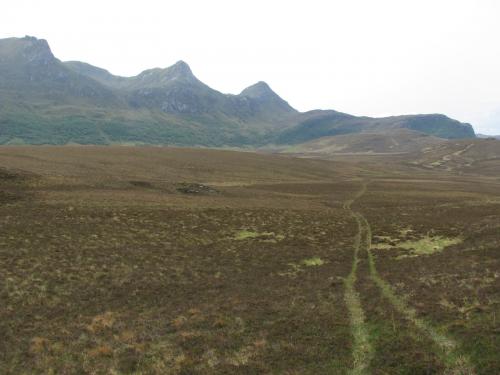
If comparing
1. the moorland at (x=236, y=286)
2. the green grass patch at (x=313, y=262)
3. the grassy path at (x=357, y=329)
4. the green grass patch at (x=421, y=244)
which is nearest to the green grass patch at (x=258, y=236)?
the moorland at (x=236, y=286)

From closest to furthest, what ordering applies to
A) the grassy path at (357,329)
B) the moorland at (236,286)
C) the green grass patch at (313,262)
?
the grassy path at (357,329), the moorland at (236,286), the green grass patch at (313,262)

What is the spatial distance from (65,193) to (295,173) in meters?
87.8

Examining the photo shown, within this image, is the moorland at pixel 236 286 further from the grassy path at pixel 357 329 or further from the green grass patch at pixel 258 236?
the green grass patch at pixel 258 236

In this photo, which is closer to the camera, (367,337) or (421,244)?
(367,337)

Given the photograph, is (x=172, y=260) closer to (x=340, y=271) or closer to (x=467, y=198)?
(x=340, y=271)

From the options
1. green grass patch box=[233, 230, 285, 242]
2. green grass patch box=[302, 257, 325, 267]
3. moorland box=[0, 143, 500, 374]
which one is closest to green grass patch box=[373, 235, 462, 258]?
moorland box=[0, 143, 500, 374]

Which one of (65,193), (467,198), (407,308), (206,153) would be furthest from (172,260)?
(206,153)

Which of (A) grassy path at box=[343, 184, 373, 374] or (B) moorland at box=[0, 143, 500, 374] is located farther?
(B) moorland at box=[0, 143, 500, 374]

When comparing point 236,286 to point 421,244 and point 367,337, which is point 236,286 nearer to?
point 367,337

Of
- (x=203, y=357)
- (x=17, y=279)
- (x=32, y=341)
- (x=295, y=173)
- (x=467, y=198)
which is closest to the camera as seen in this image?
(x=203, y=357)

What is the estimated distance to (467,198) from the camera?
268 ft

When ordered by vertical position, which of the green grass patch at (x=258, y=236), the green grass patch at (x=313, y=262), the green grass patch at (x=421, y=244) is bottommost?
the green grass patch at (x=313, y=262)

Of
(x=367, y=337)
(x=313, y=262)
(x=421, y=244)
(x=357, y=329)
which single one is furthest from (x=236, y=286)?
(x=421, y=244)

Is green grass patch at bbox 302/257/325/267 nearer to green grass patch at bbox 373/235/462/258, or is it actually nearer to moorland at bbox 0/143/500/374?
moorland at bbox 0/143/500/374
